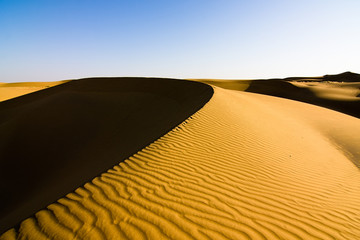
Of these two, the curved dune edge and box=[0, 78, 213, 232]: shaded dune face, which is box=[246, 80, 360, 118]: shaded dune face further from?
the curved dune edge

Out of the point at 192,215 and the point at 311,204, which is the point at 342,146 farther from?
the point at 192,215

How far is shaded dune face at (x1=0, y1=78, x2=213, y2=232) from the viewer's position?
4484 mm

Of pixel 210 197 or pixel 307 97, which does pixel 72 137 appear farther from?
pixel 307 97

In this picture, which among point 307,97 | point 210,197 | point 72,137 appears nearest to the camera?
point 210,197

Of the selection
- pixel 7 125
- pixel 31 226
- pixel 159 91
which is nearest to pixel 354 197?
pixel 31 226

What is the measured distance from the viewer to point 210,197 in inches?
109

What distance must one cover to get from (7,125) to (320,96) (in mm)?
26504

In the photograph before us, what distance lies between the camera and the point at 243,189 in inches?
121

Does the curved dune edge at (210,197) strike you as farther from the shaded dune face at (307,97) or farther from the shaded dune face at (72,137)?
the shaded dune face at (307,97)

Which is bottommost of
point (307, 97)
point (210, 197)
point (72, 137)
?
point (307, 97)

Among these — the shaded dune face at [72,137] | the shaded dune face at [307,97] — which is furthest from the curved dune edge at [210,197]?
the shaded dune face at [307,97]

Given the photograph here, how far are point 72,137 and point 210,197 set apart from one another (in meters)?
6.93

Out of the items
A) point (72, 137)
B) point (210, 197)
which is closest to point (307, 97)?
point (72, 137)

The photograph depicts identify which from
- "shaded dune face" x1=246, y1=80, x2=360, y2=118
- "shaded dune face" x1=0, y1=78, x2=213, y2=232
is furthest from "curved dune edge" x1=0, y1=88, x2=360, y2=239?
"shaded dune face" x1=246, y1=80, x2=360, y2=118
